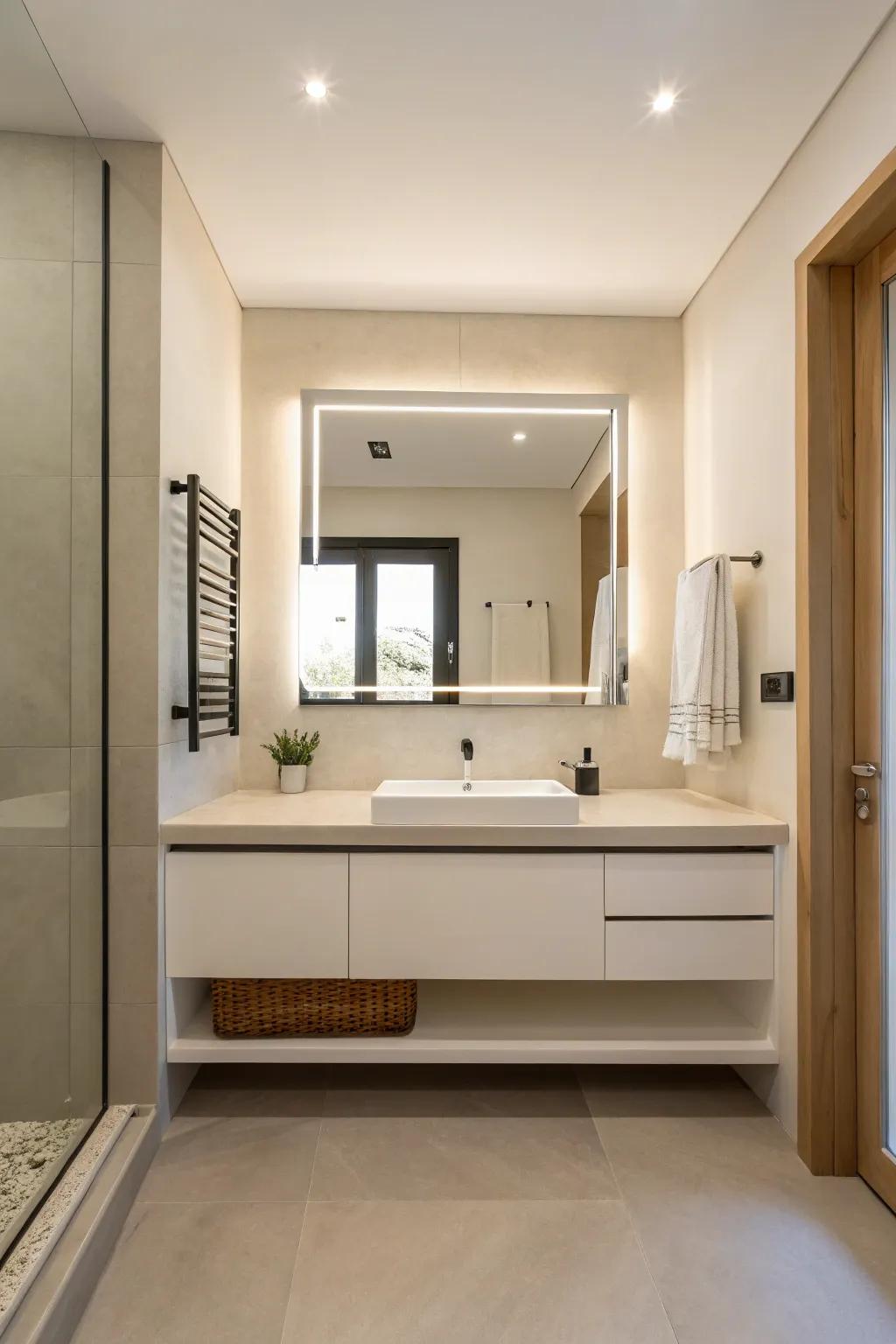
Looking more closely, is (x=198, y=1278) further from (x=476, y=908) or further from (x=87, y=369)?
(x=87, y=369)

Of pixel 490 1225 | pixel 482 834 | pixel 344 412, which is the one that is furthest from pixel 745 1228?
pixel 344 412

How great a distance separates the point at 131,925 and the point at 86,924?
0.15 meters

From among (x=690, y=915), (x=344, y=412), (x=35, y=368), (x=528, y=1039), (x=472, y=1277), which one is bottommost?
(x=472, y=1277)

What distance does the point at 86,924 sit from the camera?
187 centimetres

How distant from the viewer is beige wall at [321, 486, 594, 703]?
111 inches

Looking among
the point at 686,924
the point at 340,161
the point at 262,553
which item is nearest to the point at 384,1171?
the point at 686,924

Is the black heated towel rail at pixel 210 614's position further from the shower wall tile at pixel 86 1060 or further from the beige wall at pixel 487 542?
the shower wall tile at pixel 86 1060

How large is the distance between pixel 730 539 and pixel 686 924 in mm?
1174

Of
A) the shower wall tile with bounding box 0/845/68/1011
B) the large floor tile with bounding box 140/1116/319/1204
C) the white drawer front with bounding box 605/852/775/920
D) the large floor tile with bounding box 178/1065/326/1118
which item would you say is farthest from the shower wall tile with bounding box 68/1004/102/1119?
the white drawer front with bounding box 605/852/775/920

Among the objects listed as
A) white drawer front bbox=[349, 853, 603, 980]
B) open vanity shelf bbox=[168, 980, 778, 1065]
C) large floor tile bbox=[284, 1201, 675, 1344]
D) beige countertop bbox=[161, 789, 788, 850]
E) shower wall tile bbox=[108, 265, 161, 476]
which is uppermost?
shower wall tile bbox=[108, 265, 161, 476]

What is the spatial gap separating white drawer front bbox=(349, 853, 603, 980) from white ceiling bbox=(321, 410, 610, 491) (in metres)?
1.41

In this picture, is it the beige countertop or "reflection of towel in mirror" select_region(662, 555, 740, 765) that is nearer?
the beige countertop

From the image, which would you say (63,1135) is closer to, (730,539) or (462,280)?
(730,539)

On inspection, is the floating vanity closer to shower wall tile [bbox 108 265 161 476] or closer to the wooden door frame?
the wooden door frame
